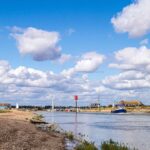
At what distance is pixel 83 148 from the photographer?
117 feet

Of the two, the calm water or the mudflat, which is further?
the calm water

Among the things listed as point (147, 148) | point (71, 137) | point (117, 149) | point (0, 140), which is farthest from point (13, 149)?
point (71, 137)

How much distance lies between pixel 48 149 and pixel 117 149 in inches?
249

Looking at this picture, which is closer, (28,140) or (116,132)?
(28,140)

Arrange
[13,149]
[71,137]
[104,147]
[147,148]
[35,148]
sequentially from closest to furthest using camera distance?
1. [13,149]
2. [35,148]
3. [104,147]
4. [147,148]
5. [71,137]

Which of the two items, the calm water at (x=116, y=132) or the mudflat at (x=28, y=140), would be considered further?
the calm water at (x=116, y=132)

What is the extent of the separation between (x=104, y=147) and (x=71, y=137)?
57.6 feet

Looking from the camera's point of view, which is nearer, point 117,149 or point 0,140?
point 117,149

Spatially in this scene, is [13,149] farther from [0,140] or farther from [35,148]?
[0,140]

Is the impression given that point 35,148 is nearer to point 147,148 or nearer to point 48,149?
point 48,149

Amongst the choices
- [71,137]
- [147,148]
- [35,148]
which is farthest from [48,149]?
[71,137]

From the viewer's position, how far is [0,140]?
124ft

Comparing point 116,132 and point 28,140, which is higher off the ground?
point 28,140

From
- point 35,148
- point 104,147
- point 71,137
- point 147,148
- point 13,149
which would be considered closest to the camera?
point 13,149
